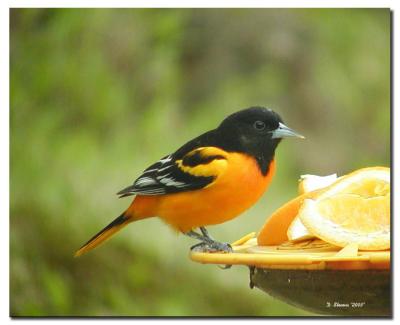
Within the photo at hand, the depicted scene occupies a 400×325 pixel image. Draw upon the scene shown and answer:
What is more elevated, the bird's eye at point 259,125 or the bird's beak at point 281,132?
the bird's eye at point 259,125

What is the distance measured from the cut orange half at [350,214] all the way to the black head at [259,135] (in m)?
0.45

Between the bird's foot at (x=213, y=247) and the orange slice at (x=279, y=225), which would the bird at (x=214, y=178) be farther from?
the orange slice at (x=279, y=225)

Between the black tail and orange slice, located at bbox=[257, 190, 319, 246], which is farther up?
orange slice, located at bbox=[257, 190, 319, 246]

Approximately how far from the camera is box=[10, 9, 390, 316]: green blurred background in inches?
119

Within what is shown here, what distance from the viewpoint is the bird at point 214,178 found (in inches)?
96.5

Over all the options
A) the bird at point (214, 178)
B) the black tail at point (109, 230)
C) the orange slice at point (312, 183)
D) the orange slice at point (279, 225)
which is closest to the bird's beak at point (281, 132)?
the bird at point (214, 178)

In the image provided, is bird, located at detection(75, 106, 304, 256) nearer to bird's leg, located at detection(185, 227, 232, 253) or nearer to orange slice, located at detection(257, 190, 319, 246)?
bird's leg, located at detection(185, 227, 232, 253)

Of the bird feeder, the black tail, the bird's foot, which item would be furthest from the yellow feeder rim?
the black tail

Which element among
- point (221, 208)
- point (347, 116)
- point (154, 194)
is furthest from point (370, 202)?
point (347, 116)

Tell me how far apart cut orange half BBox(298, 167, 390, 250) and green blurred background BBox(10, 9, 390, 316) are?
94cm

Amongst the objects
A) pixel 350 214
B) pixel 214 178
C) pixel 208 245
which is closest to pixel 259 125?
pixel 214 178

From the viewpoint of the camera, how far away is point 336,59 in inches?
125

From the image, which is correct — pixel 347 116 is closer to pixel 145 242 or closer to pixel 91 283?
pixel 145 242

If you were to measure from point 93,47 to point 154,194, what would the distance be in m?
0.90
